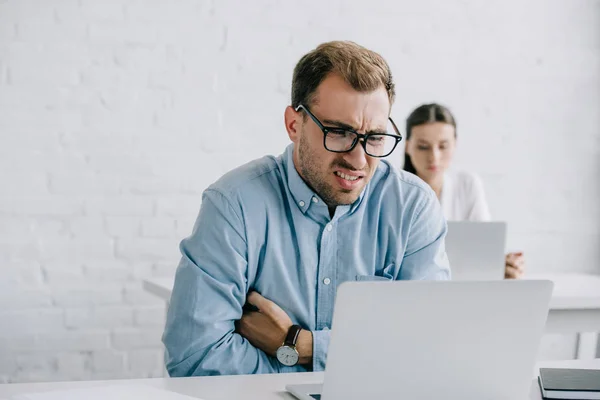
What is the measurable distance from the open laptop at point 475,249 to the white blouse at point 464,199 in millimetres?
813

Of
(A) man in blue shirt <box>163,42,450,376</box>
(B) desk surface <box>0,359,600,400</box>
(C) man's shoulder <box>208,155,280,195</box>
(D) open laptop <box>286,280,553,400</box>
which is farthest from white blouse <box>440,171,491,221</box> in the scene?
(D) open laptop <box>286,280,553,400</box>

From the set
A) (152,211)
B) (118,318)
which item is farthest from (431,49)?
(118,318)

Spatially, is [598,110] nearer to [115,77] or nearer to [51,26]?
[115,77]

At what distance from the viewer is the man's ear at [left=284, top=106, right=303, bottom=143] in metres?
1.58

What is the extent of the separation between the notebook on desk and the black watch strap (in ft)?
1.43

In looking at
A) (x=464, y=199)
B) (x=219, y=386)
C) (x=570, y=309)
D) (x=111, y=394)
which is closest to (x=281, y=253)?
(x=219, y=386)

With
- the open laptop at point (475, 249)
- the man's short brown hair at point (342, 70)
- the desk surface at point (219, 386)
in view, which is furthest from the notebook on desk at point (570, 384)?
the open laptop at point (475, 249)

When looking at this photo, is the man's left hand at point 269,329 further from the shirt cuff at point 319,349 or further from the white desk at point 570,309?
the white desk at point 570,309

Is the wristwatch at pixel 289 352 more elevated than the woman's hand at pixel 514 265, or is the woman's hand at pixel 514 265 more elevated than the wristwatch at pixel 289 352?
the wristwatch at pixel 289 352

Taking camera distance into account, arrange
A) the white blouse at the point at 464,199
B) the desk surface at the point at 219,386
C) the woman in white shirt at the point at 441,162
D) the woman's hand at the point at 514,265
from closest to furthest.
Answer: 1. the desk surface at the point at 219,386
2. the woman's hand at the point at 514,265
3. the woman in white shirt at the point at 441,162
4. the white blouse at the point at 464,199

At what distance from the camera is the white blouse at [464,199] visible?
2.97 metres

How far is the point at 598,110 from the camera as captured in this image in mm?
3525

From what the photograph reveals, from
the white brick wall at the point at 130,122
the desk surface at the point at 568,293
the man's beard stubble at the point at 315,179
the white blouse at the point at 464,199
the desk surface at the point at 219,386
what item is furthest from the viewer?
the white blouse at the point at 464,199

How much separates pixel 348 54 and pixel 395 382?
736mm
